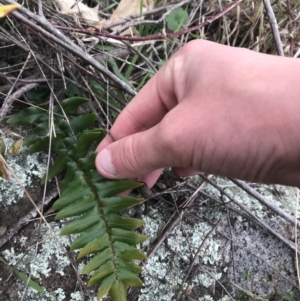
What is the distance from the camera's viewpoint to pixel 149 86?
4.79 feet

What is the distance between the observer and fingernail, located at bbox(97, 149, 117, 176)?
4.52 feet

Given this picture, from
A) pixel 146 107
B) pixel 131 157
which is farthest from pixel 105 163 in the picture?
pixel 146 107

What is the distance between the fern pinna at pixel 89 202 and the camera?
137cm

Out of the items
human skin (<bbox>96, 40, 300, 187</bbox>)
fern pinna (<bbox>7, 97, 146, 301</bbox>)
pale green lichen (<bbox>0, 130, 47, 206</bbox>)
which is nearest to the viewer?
human skin (<bbox>96, 40, 300, 187</bbox>)

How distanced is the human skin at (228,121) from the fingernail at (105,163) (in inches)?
1.9

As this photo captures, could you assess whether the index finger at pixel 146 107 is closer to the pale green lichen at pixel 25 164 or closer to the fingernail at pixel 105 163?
the fingernail at pixel 105 163

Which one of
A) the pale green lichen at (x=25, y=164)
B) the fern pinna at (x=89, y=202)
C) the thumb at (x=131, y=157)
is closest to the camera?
the thumb at (x=131, y=157)

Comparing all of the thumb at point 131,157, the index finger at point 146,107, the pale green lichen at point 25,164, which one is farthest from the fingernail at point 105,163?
the pale green lichen at point 25,164

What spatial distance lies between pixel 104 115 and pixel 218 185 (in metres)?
0.59

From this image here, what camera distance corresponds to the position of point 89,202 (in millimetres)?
1440

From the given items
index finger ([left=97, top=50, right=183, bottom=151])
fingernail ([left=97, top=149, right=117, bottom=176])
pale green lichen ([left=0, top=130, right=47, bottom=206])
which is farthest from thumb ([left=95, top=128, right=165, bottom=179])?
pale green lichen ([left=0, top=130, right=47, bottom=206])

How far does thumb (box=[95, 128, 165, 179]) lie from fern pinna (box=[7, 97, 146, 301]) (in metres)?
0.07

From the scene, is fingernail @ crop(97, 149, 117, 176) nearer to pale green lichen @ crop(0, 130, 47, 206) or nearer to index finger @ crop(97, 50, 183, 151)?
index finger @ crop(97, 50, 183, 151)

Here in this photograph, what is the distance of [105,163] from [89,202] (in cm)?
16
